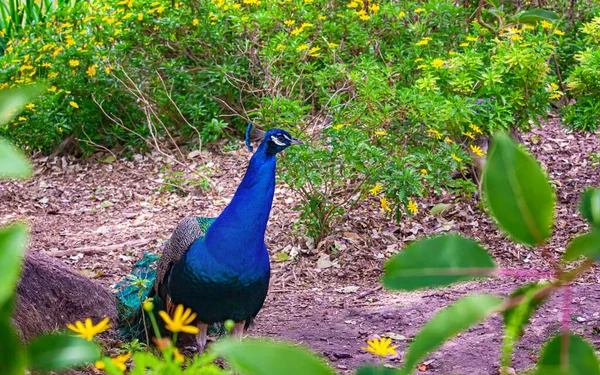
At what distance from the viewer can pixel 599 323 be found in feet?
10.4

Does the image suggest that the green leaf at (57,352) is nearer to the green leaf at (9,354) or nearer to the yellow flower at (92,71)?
the green leaf at (9,354)

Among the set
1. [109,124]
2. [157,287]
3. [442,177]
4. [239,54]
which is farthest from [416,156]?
[109,124]

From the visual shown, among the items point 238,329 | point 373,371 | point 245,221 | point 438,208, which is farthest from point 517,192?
point 438,208

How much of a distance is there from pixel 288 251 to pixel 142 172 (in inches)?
78.0

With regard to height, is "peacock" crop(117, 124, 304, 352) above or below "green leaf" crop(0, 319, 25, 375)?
below

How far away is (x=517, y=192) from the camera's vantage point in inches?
28.5

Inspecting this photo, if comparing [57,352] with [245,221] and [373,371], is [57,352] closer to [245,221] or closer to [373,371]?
[373,371]

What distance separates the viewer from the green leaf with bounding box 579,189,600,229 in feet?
2.39

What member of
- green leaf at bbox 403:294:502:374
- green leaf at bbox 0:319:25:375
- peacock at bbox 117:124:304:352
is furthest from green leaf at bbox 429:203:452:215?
green leaf at bbox 0:319:25:375

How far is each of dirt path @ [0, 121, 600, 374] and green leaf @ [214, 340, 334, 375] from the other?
2402 mm

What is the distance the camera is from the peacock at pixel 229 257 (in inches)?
115

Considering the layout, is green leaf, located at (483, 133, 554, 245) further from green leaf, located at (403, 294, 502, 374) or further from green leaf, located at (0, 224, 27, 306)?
green leaf, located at (0, 224, 27, 306)

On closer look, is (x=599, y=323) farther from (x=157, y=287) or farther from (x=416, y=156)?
(x=157, y=287)

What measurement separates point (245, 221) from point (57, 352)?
2196 mm
